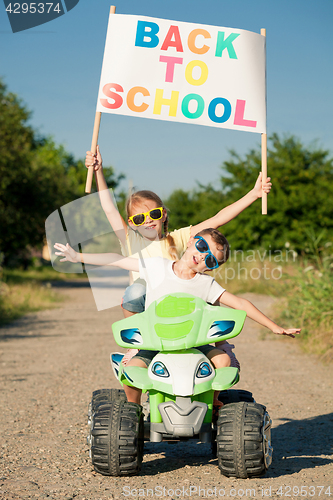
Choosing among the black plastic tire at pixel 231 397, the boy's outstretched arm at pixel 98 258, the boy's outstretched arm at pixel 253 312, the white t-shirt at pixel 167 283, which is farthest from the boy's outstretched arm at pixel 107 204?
the black plastic tire at pixel 231 397

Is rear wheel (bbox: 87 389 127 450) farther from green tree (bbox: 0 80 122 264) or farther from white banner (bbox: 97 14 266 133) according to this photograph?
green tree (bbox: 0 80 122 264)

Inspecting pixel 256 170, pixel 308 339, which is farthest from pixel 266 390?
pixel 256 170

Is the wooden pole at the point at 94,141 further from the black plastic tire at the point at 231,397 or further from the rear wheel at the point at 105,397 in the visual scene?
the black plastic tire at the point at 231,397

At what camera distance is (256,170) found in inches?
950

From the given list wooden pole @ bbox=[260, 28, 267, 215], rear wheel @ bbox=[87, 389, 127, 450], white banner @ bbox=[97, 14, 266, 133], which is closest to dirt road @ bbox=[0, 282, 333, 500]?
rear wheel @ bbox=[87, 389, 127, 450]

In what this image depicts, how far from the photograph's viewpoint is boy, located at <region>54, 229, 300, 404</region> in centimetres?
336

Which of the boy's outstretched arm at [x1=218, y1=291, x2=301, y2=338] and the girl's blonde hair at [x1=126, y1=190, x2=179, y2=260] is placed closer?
the boy's outstretched arm at [x1=218, y1=291, x2=301, y2=338]

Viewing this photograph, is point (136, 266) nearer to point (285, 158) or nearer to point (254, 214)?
point (254, 214)

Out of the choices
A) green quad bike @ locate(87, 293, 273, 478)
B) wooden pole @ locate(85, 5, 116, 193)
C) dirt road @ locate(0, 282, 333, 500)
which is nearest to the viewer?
green quad bike @ locate(87, 293, 273, 478)

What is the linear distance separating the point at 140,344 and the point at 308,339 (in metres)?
5.86

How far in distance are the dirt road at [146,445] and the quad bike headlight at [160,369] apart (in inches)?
26.7

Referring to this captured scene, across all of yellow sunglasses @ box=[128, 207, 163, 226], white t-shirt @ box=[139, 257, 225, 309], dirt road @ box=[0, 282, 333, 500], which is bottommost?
dirt road @ box=[0, 282, 333, 500]

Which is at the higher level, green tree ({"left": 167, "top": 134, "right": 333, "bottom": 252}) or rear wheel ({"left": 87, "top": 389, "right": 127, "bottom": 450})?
green tree ({"left": 167, "top": 134, "right": 333, "bottom": 252})

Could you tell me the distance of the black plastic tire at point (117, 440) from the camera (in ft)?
10.7
